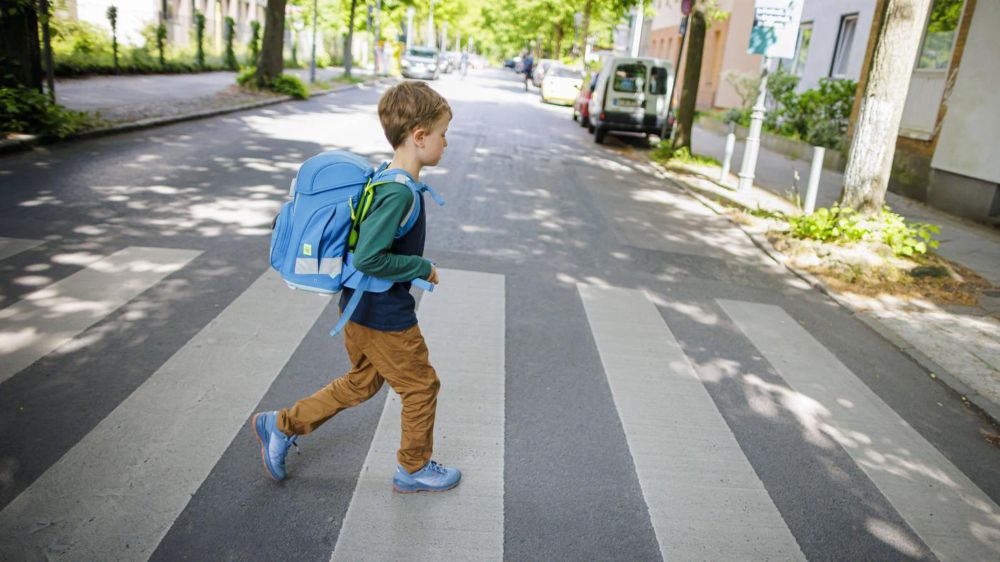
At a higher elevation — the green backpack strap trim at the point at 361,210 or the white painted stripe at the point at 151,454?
the green backpack strap trim at the point at 361,210

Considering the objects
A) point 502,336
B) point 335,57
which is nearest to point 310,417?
point 502,336

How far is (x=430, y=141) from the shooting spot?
8.75 ft

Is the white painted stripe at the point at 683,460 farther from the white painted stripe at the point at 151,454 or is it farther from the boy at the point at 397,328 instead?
the white painted stripe at the point at 151,454

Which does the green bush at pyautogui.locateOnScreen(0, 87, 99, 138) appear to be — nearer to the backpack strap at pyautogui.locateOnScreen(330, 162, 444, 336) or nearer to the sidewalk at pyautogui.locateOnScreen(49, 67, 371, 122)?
the sidewalk at pyautogui.locateOnScreen(49, 67, 371, 122)

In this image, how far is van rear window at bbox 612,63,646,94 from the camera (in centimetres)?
1780

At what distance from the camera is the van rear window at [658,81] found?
17.9 meters

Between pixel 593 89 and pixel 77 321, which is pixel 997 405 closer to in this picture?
pixel 77 321

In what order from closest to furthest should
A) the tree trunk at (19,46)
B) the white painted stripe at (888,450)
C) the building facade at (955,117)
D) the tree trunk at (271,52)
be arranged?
the white painted stripe at (888,450) → the tree trunk at (19,46) → the building facade at (955,117) → the tree trunk at (271,52)

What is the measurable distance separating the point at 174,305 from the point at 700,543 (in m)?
3.68

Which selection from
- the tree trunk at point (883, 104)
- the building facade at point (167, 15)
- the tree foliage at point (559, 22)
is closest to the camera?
the tree trunk at point (883, 104)

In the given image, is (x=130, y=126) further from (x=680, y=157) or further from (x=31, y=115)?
(x=680, y=157)

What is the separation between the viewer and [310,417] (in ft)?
9.91

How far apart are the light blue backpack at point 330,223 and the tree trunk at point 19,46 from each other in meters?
10.4

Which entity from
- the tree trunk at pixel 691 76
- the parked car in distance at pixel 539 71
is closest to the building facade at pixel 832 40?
the tree trunk at pixel 691 76
